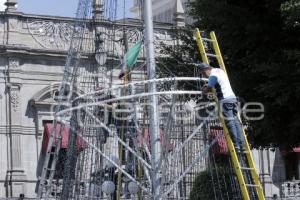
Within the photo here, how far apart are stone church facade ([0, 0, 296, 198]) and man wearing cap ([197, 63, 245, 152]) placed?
19.8 m

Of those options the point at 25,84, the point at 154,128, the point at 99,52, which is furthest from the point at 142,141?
the point at 25,84

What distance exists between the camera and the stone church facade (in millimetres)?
30641

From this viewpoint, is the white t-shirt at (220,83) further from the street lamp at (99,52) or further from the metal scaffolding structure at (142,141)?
the street lamp at (99,52)

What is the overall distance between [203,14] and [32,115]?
16.2 m

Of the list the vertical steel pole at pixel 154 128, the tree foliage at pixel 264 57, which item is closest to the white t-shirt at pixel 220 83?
the vertical steel pole at pixel 154 128

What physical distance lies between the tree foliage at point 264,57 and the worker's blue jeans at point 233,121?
3.56 m

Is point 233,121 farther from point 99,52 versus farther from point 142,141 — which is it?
point 99,52

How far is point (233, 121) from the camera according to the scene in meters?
11.0

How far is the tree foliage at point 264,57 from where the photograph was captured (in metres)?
14.7

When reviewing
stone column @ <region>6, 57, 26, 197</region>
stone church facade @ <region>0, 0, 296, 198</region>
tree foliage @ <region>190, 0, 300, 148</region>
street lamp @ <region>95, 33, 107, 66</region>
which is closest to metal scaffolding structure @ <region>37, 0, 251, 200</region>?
street lamp @ <region>95, 33, 107, 66</region>

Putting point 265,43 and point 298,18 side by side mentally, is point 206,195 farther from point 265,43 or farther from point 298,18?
point 298,18

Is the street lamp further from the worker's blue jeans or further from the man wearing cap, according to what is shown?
the worker's blue jeans

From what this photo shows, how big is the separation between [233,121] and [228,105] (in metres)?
0.23

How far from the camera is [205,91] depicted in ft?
37.2
